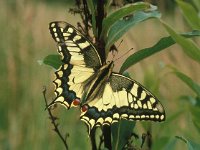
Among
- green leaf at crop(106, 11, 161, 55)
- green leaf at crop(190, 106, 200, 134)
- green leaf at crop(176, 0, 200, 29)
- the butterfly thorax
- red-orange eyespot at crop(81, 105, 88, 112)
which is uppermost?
green leaf at crop(176, 0, 200, 29)

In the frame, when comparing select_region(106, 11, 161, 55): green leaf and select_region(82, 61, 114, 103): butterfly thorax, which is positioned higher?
select_region(106, 11, 161, 55): green leaf

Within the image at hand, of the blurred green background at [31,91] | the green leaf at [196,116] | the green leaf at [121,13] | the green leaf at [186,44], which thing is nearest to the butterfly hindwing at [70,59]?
the green leaf at [121,13]

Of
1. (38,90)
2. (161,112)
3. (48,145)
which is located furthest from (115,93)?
(38,90)

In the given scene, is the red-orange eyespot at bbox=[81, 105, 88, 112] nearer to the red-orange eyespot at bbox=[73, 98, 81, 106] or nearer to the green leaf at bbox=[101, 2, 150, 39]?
the red-orange eyespot at bbox=[73, 98, 81, 106]

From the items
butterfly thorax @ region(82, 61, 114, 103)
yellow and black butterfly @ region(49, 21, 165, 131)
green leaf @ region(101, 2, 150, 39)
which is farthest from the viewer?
butterfly thorax @ region(82, 61, 114, 103)

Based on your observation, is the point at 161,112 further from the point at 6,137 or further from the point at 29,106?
the point at 6,137

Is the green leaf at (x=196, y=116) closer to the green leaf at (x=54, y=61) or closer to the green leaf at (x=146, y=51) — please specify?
the green leaf at (x=146, y=51)

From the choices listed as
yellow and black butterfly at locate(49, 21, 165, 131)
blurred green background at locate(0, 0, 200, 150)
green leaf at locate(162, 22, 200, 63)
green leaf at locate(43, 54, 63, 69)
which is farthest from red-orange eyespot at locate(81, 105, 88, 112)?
blurred green background at locate(0, 0, 200, 150)
